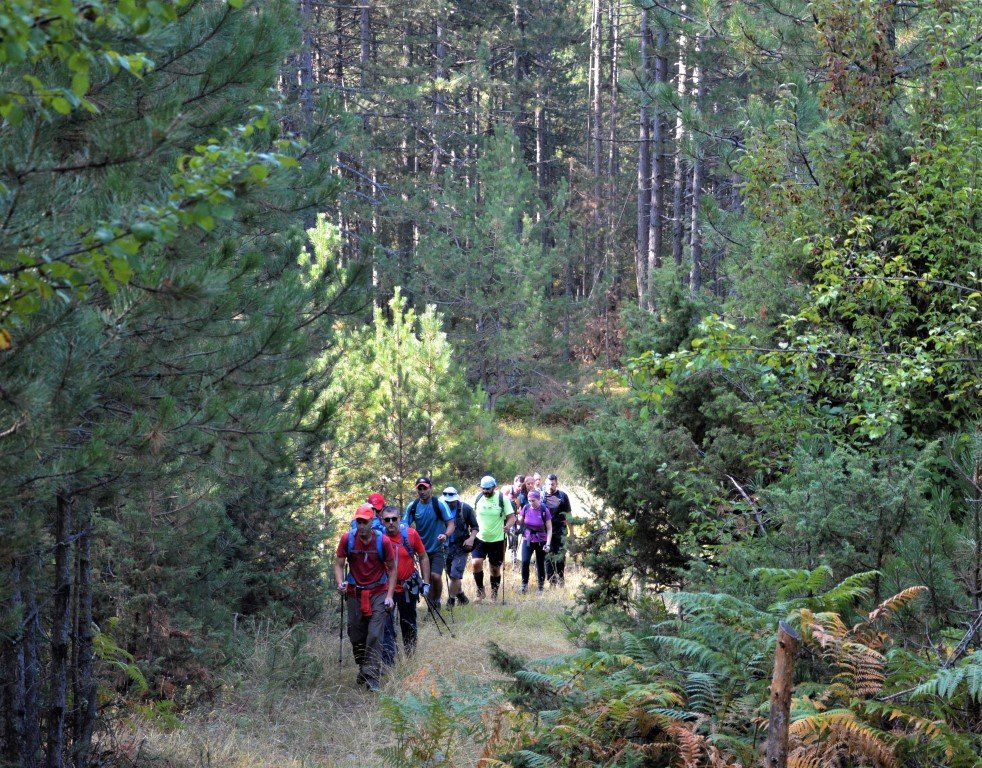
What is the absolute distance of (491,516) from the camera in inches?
518

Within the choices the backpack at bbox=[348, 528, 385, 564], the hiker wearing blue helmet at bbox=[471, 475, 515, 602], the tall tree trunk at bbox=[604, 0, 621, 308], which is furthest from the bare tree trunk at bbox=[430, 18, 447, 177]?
the backpack at bbox=[348, 528, 385, 564]

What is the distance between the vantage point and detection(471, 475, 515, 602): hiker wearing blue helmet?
13.2m

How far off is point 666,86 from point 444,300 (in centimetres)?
1904

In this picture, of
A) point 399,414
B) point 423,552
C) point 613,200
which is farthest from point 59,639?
point 613,200

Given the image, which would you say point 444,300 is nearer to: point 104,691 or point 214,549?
point 214,549

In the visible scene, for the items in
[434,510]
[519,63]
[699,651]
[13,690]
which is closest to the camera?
[699,651]

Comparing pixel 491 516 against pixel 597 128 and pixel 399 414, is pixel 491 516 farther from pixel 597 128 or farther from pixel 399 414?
pixel 597 128

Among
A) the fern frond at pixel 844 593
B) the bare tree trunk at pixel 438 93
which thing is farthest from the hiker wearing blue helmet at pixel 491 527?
the bare tree trunk at pixel 438 93

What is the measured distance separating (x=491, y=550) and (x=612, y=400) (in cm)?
381

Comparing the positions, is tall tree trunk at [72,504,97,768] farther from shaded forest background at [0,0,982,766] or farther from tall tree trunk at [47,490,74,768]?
tall tree trunk at [47,490,74,768]

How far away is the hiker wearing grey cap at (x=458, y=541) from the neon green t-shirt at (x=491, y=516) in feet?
0.40

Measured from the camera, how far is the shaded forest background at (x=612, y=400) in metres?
4.18

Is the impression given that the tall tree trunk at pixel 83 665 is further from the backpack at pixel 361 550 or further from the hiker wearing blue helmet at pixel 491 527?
the hiker wearing blue helmet at pixel 491 527

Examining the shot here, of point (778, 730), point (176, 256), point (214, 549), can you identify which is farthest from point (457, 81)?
point (778, 730)
